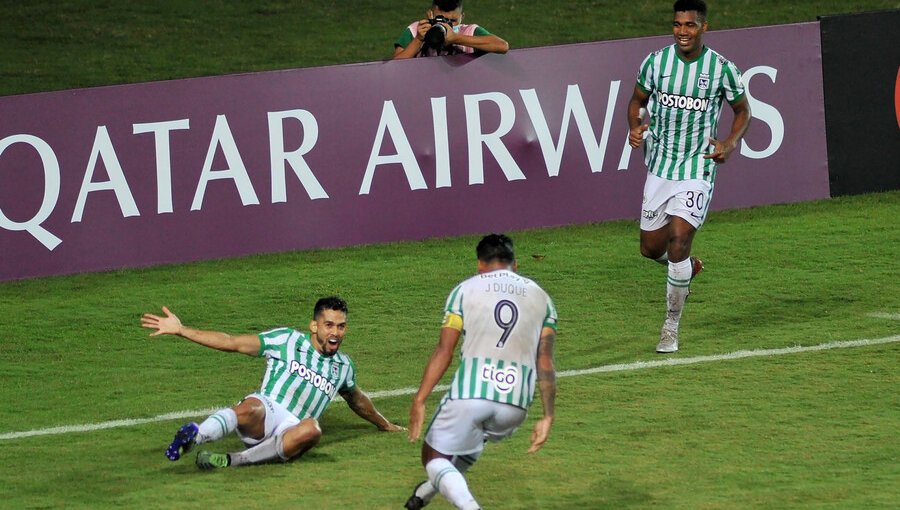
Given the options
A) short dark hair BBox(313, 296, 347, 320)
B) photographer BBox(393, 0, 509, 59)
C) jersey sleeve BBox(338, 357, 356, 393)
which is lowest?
jersey sleeve BBox(338, 357, 356, 393)

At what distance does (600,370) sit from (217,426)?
9.85 ft

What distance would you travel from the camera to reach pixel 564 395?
10.1 m

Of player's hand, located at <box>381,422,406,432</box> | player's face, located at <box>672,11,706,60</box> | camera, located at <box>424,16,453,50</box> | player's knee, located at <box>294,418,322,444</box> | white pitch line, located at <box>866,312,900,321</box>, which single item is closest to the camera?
player's knee, located at <box>294,418,322,444</box>

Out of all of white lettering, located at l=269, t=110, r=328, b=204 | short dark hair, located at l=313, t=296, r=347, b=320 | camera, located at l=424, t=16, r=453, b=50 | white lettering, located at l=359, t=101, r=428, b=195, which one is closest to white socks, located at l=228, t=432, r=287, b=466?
short dark hair, located at l=313, t=296, r=347, b=320

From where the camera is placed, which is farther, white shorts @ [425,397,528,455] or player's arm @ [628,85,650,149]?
player's arm @ [628,85,650,149]

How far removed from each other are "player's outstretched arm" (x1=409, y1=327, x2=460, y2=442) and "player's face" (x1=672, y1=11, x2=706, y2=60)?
4067 mm

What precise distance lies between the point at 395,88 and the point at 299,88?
824 millimetres

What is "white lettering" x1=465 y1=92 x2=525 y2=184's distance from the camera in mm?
13922

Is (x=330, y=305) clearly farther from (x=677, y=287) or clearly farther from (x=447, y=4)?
(x=447, y=4)

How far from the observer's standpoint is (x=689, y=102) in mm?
10727

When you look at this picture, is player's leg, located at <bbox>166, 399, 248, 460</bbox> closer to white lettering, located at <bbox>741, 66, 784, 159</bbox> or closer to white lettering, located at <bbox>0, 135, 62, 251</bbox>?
white lettering, located at <bbox>0, 135, 62, 251</bbox>

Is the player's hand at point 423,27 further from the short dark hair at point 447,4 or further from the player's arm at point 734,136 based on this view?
the player's arm at point 734,136

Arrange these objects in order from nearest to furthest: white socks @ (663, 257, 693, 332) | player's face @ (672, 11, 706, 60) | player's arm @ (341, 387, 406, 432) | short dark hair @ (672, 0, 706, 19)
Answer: player's arm @ (341, 387, 406, 432) < short dark hair @ (672, 0, 706, 19) < player's face @ (672, 11, 706, 60) < white socks @ (663, 257, 693, 332)

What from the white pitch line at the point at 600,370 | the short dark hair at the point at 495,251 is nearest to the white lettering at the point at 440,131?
the white pitch line at the point at 600,370
